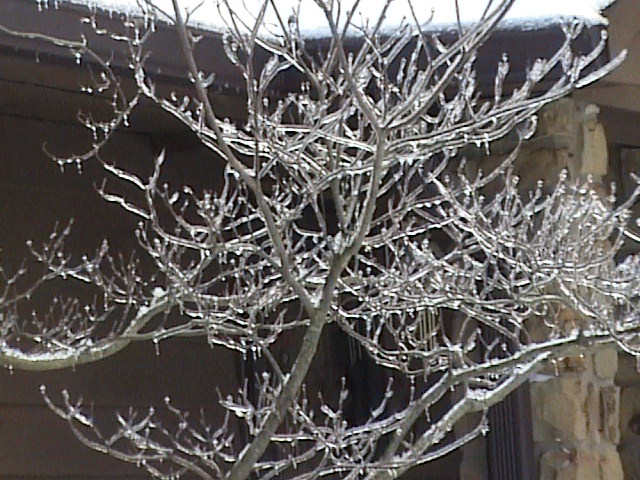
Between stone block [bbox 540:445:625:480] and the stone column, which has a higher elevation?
the stone column

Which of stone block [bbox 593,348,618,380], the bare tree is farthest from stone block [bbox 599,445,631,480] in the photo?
the bare tree

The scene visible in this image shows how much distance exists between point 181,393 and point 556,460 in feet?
6.72

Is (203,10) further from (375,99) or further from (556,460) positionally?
(556,460)

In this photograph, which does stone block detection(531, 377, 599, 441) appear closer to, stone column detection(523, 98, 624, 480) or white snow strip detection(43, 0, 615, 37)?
stone column detection(523, 98, 624, 480)

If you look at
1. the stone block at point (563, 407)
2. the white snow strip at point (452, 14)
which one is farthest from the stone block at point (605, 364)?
the white snow strip at point (452, 14)

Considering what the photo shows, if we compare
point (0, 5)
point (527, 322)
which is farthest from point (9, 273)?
point (527, 322)

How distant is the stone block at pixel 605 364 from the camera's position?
5309 millimetres

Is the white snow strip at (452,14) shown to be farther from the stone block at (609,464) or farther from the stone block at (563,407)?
the stone block at (609,464)

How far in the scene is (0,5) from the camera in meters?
4.25

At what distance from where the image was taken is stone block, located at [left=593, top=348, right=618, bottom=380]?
531cm

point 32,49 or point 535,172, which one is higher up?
point 32,49

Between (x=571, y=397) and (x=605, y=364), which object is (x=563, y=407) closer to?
(x=571, y=397)

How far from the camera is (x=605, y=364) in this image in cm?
535

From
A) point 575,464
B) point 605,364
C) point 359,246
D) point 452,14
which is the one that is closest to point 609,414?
point 605,364
